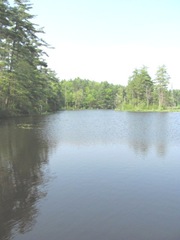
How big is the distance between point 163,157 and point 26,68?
3421cm

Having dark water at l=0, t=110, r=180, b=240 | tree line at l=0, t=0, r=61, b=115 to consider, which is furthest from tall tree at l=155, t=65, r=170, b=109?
dark water at l=0, t=110, r=180, b=240

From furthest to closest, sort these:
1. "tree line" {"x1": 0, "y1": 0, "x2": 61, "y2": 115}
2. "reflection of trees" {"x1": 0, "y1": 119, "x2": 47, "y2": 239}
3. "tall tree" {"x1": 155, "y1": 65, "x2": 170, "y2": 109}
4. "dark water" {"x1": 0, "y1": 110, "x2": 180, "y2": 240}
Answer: "tall tree" {"x1": 155, "y1": 65, "x2": 170, "y2": 109}
"tree line" {"x1": 0, "y1": 0, "x2": 61, "y2": 115}
"reflection of trees" {"x1": 0, "y1": 119, "x2": 47, "y2": 239}
"dark water" {"x1": 0, "y1": 110, "x2": 180, "y2": 240}

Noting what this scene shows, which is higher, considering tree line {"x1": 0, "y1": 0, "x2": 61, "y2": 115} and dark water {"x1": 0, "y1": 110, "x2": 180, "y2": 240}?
tree line {"x1": 0, "y1": 0, "x2": 61, "y2": 115}

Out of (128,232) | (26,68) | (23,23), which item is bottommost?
(128,232)

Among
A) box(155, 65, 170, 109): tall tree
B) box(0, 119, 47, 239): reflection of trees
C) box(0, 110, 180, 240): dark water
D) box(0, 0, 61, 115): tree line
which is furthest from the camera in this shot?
box(155, 65, 170, 109): tall tree

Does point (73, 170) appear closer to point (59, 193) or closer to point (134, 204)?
point (59, 193)

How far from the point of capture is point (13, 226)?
6992mm

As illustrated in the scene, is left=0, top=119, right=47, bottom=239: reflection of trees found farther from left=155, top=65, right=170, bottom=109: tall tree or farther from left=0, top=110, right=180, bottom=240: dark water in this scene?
left=155, top=65, right=170, bottom=109: tall tree

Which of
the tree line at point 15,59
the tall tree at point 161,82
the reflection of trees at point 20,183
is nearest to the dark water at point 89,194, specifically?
the reflection of trees at point 20,183

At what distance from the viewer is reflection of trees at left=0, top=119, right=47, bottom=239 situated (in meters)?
7.29

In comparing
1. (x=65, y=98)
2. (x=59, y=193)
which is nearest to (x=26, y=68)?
(x=59, y=193)

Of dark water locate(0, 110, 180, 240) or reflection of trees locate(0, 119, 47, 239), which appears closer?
dark water locate(0, 110, 180, 240)

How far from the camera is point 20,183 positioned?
10.6 m

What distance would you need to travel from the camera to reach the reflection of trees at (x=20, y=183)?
23.9 ft
